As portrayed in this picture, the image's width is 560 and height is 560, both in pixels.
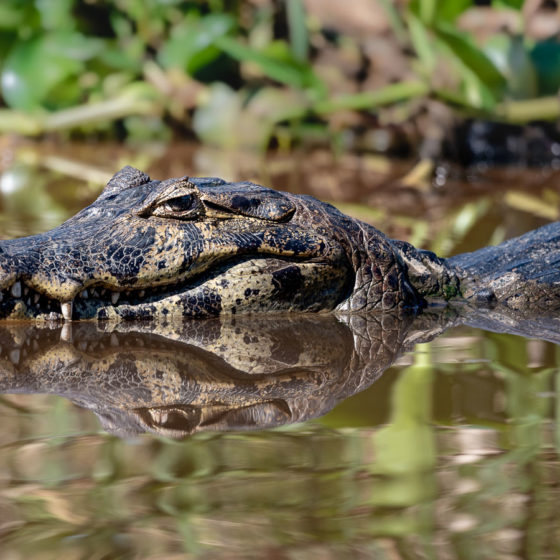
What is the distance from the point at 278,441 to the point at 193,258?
155 centimetres

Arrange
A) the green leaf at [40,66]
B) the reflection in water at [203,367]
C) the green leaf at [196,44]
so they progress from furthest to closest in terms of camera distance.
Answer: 1. the green leaf at [196,44]
2. the green leaf at [40,66]
3. the reflection in water at [203,367]

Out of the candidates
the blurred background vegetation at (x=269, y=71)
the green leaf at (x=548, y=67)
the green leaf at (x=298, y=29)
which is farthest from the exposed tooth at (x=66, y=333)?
the green leaf at (x=548, y=67)

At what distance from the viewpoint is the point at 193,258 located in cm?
435

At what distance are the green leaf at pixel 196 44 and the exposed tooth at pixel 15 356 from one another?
32.3 feet

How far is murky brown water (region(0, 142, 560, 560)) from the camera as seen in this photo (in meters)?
2.33

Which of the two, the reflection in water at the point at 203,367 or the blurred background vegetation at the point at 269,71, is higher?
the blurred background vegetation at the point at 269,71

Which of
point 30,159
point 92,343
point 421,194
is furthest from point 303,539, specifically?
point 30,159

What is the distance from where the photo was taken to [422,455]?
2883 mm

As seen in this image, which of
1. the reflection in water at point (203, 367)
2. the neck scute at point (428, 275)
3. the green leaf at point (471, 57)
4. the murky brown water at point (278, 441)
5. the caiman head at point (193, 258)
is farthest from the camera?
the green leaf at point (471, 57)

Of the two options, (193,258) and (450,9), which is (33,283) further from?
(450,9)

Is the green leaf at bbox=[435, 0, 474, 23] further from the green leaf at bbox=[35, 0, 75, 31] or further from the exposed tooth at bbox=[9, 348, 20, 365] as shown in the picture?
the exposed tooth at bbox=[9, 348, 20, 365]

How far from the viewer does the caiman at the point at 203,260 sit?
13.8 feet

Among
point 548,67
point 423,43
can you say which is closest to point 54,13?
point 423,43

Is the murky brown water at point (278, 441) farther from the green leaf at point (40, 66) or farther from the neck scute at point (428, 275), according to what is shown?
the green leaf at point (40, 66)
